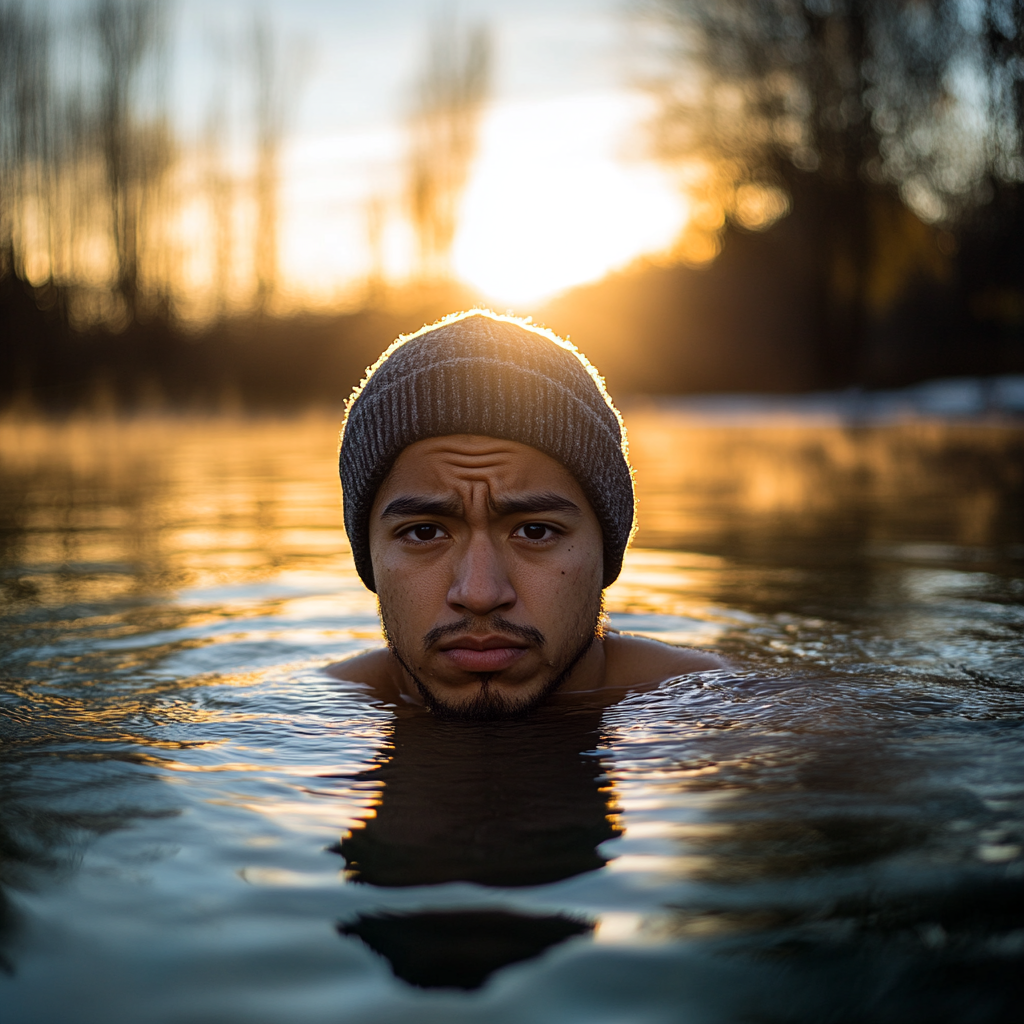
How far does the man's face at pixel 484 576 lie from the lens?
8.99ft

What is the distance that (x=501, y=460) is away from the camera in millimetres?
2912

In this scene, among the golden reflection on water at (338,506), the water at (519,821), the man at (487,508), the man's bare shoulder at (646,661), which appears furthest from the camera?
the golden reflection on water at (338,506)

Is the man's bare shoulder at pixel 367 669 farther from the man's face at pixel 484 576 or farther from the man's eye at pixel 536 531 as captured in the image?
the man's eye at pixel 536 531

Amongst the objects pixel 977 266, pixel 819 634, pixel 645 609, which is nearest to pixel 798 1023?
pixel 819 634

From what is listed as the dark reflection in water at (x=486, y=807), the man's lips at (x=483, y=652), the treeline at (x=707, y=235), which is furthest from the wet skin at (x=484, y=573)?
the treeline at (x=707, y=235)

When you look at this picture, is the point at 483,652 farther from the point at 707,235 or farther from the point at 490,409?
the point at 707,235

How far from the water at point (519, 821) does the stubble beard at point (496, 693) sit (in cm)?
5

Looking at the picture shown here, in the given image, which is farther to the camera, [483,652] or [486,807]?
[483,652]

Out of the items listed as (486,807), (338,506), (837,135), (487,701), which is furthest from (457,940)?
(837,135)

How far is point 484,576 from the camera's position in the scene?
2697 millimetres

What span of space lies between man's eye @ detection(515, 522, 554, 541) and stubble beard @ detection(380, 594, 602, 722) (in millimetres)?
212

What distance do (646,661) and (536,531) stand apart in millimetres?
844

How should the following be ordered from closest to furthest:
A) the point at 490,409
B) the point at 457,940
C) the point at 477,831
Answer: the point at 457,940
the point at 477,831
the point at 490,409

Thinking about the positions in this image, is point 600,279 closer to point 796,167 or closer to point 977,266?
point 796,167
